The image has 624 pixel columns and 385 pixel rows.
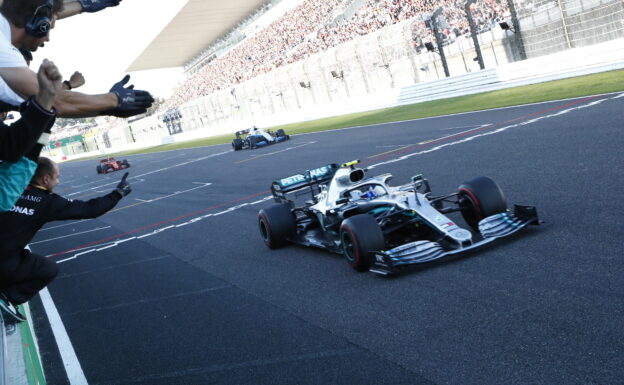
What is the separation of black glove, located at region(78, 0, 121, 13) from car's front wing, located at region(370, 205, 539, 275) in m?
3.45

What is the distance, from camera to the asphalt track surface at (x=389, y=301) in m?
3.99

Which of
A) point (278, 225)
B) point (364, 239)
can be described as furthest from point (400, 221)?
point (278, 225)

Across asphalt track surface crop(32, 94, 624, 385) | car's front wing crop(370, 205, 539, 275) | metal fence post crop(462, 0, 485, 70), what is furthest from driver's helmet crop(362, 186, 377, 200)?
metal fence post crop(462, 0, 485, 70)

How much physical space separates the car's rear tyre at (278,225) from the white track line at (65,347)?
279 cm

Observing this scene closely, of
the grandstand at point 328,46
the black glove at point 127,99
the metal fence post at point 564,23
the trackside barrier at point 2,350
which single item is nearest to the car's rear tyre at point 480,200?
the black glove at point 127,99

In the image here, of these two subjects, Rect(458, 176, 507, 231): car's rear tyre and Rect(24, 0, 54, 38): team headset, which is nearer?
Rect(24, 0, 54, 38): team headset

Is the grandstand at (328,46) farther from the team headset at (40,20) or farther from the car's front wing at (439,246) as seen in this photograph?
the team headset at (40,20)

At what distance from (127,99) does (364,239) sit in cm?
364

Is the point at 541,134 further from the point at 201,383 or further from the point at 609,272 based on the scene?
the point at 201,383

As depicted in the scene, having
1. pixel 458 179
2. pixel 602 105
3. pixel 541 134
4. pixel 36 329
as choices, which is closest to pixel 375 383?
pixel 36 329

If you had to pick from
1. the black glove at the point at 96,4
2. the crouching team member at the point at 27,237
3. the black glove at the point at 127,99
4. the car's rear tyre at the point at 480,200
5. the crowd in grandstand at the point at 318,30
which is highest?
the crowd in grandstand at the point at 318,30

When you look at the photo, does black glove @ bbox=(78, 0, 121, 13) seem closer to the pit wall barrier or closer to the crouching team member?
the crouching team member

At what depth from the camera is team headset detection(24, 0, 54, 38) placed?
9.59ft

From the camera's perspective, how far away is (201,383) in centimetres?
463
